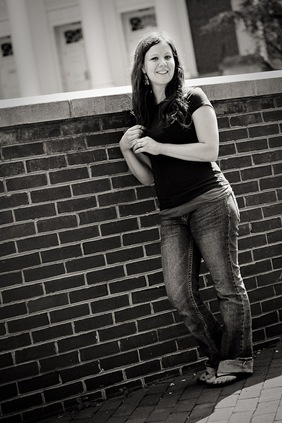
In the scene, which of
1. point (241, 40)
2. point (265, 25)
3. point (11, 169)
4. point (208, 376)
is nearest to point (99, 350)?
point (208, 376)

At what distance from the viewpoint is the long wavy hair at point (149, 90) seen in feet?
12.6

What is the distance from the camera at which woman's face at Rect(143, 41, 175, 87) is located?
3881 mm

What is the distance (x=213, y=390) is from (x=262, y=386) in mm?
299

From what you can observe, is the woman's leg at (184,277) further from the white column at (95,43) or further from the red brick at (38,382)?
the white column at (95,43)

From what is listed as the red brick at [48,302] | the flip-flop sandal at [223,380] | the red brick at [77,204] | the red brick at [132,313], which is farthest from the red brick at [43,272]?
the flip-flop sandal at [223,380]

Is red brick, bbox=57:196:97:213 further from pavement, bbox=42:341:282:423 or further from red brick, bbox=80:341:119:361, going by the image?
pavement, bbox=42:341:282:423

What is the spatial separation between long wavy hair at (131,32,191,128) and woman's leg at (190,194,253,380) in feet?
1.80

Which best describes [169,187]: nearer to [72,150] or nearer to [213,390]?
[72,150]

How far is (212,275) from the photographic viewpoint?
3.94 m

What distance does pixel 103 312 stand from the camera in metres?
4.26

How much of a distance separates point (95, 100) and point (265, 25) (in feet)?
31.9

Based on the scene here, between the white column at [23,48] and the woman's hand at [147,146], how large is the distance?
46.9 ft

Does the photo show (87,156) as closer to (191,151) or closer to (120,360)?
(191,151)

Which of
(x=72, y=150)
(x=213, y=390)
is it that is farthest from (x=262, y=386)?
(x=72, y=150)
